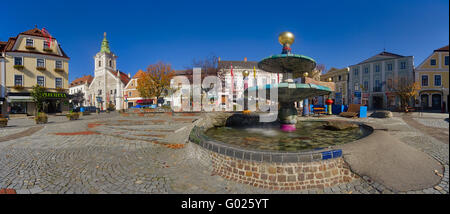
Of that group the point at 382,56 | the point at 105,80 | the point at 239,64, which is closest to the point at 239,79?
the point at 239,64

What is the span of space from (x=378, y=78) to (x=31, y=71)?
65789 millimetres

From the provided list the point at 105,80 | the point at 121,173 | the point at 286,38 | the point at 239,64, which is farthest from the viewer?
the point at 105,80

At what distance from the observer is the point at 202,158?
14.0 ft

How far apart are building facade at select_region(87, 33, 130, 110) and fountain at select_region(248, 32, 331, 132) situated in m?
59.3

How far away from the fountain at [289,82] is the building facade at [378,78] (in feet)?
124

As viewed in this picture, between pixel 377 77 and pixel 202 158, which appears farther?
pixel 377 77

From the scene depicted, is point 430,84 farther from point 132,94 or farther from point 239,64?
point 132,94

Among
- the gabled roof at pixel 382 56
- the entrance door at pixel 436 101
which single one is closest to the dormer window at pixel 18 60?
the gabled roof at pixel 382 56

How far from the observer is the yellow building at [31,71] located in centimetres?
2505

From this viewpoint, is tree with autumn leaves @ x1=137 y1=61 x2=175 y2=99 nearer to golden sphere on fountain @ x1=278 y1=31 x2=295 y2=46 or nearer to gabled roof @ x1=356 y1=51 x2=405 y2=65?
→ golden sphere on fountain @ x1=278 y1=31 x2=295 y2=46

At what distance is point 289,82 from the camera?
6.69m
